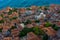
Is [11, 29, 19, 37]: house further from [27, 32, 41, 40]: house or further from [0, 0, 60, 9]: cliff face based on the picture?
[0, 0, 60, 9]: cliff face

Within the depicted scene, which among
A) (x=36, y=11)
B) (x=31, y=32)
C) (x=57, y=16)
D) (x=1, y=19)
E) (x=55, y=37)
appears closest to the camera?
(x=55, y=37)

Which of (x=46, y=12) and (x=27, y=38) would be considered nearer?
(x=27, y=38)

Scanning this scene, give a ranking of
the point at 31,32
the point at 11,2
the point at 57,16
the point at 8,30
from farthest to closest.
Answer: the point at 11,2
the point at 57,16
the point at 8,30
the point at 31,32

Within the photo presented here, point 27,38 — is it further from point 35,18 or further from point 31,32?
point 35,18

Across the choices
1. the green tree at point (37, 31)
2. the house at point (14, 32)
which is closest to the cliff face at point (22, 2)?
the house at point (14, 32)

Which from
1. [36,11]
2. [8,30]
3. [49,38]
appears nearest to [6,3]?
[36,11]

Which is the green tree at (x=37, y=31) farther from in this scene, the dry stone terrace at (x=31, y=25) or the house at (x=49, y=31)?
the house at (x=49, y=31)

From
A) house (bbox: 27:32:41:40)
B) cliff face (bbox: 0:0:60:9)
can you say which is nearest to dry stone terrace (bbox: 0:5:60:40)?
house (bbox: 27:32:41:40)

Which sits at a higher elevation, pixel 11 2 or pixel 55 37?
pixel 55 37
